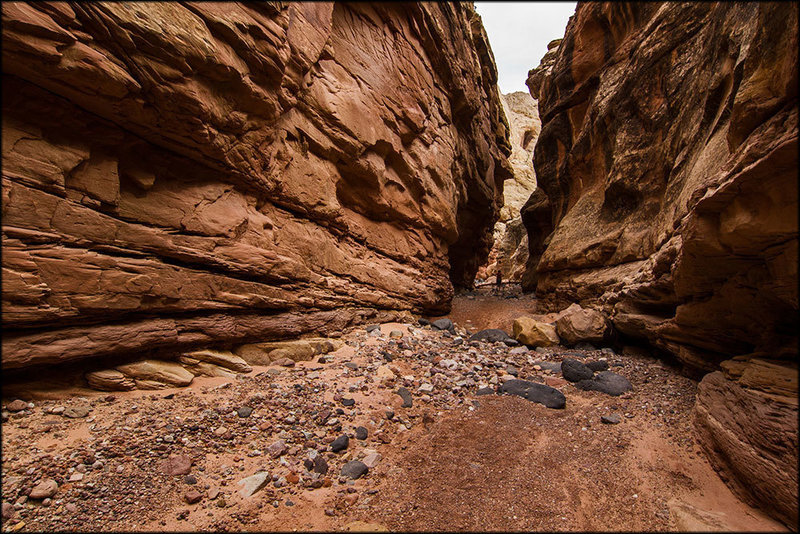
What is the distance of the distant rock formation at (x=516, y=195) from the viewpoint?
33.2 metres

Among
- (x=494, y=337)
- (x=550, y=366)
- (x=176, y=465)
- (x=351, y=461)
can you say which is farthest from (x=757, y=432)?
(x=494, y=337)

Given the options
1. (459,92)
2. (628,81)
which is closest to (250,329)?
(459,92)

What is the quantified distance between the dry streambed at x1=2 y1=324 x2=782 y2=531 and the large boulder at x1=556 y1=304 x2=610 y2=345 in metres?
2.83

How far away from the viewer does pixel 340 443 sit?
3691mm

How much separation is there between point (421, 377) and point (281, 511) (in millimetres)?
3444

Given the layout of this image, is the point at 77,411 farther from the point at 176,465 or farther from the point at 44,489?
the point at 176,465

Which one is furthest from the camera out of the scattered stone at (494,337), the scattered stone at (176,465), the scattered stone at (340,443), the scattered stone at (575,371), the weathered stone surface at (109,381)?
the scattered stone at (494,337)

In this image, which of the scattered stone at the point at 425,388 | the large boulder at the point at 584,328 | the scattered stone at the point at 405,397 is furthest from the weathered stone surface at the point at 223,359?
the large boulder at the point at 584,328

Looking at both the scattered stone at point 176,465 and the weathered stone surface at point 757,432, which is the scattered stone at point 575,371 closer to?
the weathered stone surface at point 757,432

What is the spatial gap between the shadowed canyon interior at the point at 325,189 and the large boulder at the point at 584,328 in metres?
0.43

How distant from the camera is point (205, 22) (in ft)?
14.7

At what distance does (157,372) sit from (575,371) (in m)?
7.35

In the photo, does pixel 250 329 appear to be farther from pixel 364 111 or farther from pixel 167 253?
pixel 364 111

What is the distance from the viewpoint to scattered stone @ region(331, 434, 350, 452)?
12.0 feet
